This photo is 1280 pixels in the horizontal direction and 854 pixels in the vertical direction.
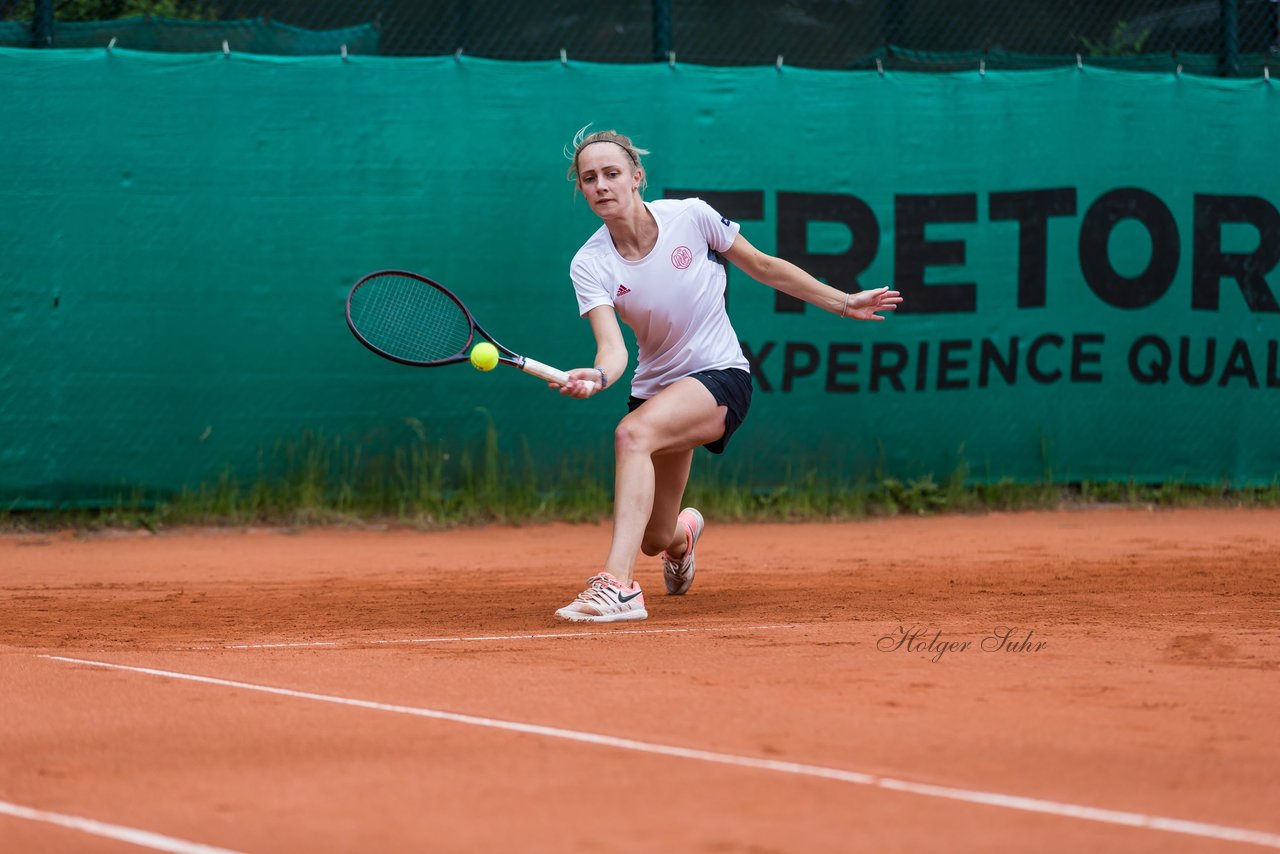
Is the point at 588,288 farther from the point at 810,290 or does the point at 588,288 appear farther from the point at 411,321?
the point at 411,321

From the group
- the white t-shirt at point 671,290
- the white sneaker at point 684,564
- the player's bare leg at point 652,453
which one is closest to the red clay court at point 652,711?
the white sneaker at point 684,564

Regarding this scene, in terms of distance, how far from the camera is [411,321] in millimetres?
5367

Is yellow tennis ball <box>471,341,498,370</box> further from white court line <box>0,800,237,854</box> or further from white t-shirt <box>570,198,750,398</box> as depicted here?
white court line <box>0,800,237,854</box>

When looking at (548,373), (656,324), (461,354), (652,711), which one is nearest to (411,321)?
(461,354)

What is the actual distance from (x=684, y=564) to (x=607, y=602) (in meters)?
0.79

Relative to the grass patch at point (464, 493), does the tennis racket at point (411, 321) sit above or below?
above

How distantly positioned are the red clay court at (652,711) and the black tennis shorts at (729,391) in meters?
0.61

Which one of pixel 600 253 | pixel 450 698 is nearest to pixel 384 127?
pixel 600 253

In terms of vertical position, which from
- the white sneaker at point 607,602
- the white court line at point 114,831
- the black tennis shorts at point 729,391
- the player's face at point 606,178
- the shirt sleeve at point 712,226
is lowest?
the white court line at point 114,831

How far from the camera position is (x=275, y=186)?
24.4 feet

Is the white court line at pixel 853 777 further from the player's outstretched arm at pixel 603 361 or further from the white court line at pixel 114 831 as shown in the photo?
the player's outstretched arm at pixel 603 361

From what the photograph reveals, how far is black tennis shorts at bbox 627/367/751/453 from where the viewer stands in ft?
16.1

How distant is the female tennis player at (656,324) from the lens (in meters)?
4.65

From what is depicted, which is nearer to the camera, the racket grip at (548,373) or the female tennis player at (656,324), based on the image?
the racket grip at (548,373)
